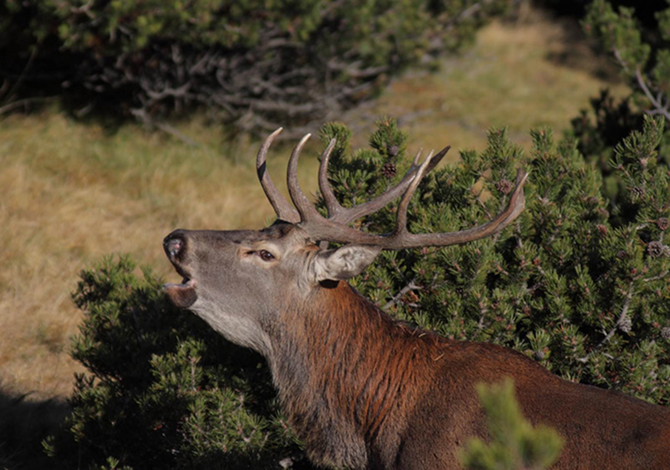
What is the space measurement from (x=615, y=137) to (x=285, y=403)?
561 centimetres

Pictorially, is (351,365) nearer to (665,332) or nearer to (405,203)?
(405,203)

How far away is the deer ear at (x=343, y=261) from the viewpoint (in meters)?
3.95

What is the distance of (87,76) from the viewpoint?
10.7 m

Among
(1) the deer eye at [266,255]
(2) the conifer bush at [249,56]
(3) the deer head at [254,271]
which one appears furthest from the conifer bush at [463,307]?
(2) the conifer bush at [249,56]

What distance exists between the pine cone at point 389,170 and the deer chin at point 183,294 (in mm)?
1332

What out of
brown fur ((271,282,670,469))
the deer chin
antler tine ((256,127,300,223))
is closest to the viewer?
brown fur ((271,282,670,469))

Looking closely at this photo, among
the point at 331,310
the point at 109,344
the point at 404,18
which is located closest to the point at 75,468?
the point at 109,344

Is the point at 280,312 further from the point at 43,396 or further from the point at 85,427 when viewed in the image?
the point at 43,396

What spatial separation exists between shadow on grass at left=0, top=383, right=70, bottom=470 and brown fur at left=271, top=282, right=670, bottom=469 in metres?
2.22

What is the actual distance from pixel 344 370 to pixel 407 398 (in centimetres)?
36

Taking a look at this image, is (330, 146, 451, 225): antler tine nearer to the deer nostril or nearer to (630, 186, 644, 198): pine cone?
the deer nostril

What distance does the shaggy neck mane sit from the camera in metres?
3.95

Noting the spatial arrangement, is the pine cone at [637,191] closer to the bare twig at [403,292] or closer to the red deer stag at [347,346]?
the red deer stag at [347,346]

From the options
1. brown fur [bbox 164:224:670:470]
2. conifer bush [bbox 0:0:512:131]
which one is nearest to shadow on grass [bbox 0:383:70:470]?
brown fur [bbox 164:224:670:470]
